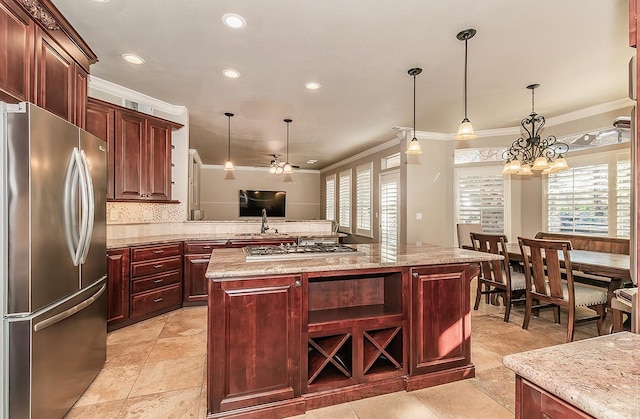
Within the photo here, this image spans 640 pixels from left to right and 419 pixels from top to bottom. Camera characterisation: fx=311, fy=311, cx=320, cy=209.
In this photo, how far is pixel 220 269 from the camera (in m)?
1.78

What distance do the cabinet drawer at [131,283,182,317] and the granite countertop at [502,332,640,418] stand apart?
3.61 metres

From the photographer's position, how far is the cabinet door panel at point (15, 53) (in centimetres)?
162

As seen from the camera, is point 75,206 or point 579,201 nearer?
point 75,206

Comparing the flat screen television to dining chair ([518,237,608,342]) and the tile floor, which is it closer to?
the tile floor

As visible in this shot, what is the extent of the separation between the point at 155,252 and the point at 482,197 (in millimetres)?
5128

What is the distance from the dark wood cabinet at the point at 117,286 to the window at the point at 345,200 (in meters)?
5.54

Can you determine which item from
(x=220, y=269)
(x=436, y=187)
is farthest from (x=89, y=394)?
(x=436, y=187)

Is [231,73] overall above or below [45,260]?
above

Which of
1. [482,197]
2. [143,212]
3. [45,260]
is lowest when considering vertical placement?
[45,260]

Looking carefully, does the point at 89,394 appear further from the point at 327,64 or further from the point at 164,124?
the point at 327,64

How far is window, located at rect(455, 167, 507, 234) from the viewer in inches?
209

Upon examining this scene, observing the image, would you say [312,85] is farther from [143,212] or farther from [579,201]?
[579,201]

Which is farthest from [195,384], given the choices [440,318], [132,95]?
[132,95]

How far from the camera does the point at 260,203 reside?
926 centimetres
